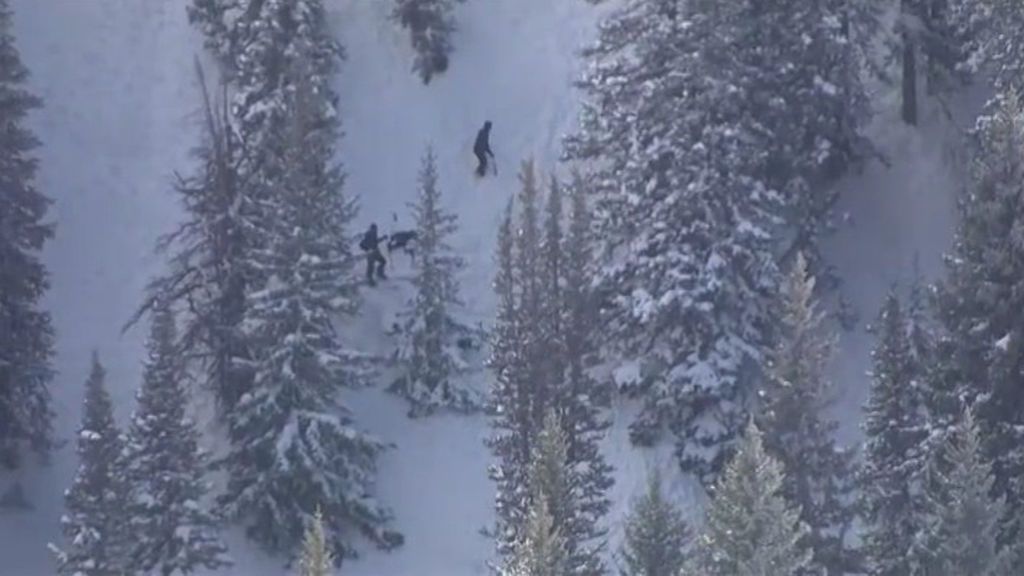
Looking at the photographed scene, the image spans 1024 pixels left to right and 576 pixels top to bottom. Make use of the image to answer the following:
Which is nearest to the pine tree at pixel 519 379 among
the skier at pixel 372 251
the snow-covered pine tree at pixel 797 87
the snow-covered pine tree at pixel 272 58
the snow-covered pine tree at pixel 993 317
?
the snow-covered pine tree at pixel 797 87

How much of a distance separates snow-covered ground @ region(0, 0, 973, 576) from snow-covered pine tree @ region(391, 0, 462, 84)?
0.38m

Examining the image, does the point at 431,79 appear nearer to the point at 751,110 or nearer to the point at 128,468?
the point at 751,110

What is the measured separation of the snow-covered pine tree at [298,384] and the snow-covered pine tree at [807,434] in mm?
10774

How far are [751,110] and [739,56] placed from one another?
97 centimetres

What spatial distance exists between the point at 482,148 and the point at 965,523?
20.9 metres

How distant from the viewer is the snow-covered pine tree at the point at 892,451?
27938 mm

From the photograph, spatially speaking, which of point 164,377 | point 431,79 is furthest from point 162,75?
point 164,377

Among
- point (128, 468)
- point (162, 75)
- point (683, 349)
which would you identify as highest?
point (162, 75)

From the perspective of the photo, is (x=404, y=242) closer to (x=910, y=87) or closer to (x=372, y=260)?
(x=372, y=260)

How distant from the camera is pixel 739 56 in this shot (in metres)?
37.0

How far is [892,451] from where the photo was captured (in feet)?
94.0

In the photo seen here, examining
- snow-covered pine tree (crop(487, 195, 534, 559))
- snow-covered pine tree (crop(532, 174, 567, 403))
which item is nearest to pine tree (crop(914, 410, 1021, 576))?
snow-covered pine tree (crop(487, 195, 534, 559))

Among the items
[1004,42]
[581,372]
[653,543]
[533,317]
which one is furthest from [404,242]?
[653,543]

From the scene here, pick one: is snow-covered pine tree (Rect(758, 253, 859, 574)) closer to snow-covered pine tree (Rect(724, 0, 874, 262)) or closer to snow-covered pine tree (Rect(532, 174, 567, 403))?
snow-covered pine tree (Rect(532, 174, 567, 403))
